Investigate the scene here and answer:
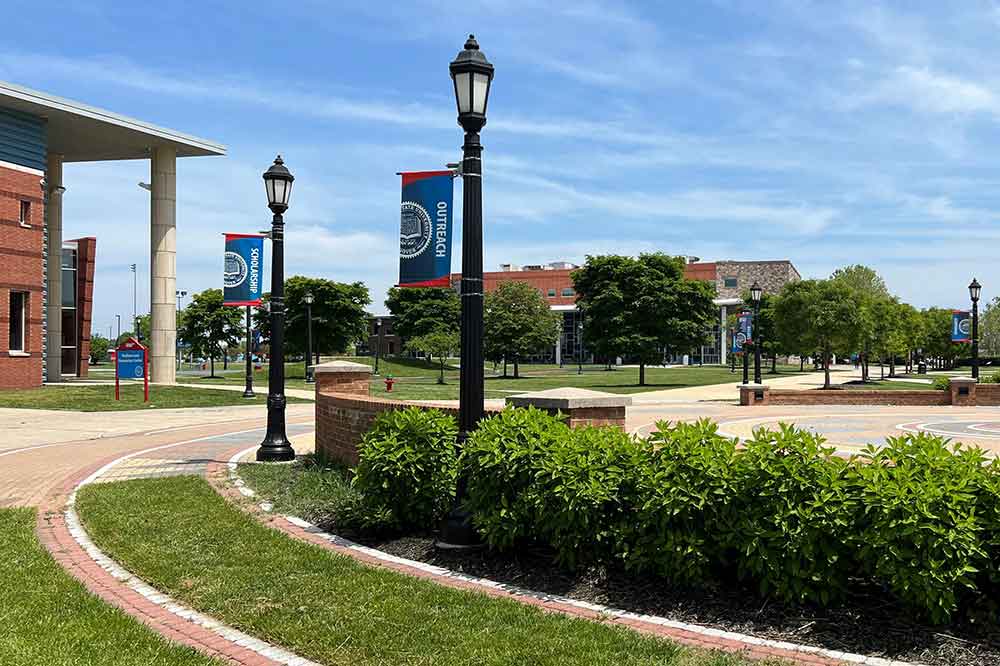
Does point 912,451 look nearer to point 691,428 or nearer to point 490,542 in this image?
point 691,428

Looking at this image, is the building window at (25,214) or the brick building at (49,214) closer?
the brick building at (49,214)

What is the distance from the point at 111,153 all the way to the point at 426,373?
103 ft

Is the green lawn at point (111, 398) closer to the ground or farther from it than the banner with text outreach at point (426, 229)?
closer to the ground

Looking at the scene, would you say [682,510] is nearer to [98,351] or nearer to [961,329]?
[961,329]

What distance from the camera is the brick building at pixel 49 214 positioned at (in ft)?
116

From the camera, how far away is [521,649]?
494cm

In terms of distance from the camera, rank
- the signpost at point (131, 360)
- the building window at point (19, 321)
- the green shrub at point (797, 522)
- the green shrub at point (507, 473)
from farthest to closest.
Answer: the building window at point (19, 321) → the signpost at point (131, 360) → the green shrub at point (507, 473) → the green shrub at point (797, 522)

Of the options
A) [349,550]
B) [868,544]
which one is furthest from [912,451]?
[349,550]

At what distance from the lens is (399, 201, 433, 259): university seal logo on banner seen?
8.63 meters

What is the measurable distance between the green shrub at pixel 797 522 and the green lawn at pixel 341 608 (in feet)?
A: 2.90

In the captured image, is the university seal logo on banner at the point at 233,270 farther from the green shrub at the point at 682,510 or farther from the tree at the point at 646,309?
the tree at the point at 646,309

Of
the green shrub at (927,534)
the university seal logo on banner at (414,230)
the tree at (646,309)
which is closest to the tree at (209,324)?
the tree at (646,309)

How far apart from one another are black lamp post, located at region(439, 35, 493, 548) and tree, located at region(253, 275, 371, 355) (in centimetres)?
6176

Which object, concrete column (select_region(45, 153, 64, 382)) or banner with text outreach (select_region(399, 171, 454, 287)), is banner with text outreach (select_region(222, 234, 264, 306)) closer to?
banner with text outreach (select_region(399, 171, 454, 287))
